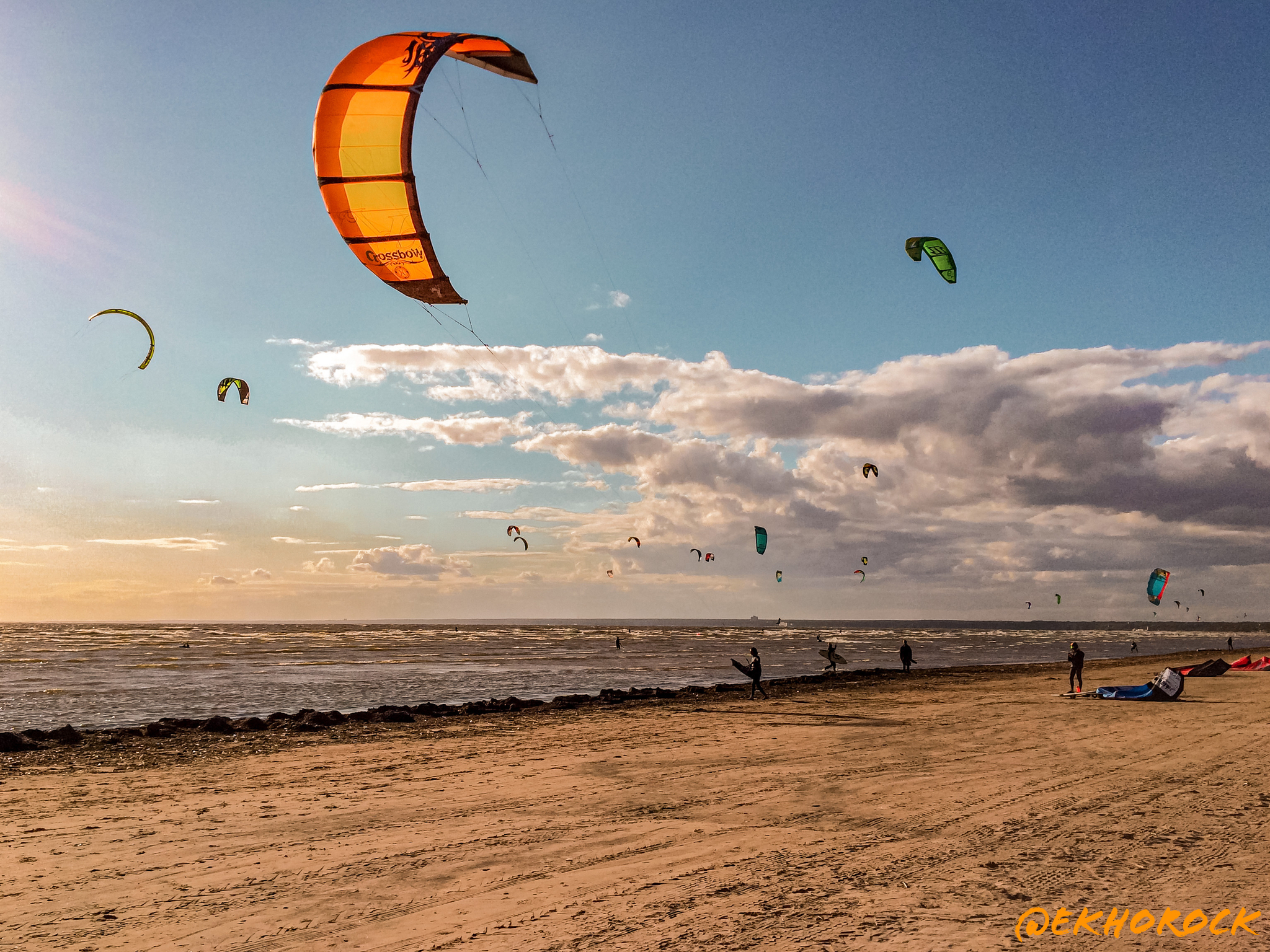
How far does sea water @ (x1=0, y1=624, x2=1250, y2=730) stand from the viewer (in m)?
26.4

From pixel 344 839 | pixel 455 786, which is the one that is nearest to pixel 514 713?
pixel 455 786

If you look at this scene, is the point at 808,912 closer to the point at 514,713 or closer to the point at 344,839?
the point at 344,839

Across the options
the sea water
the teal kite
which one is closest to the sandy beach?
the sea water

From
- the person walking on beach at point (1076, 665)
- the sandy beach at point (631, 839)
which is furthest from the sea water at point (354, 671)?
the person walking on beach at point (1076, 665)

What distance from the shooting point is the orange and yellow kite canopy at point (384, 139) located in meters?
9.28

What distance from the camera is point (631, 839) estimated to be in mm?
8086

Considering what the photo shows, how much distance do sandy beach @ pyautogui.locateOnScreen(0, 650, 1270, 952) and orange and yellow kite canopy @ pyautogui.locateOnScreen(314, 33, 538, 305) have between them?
6285 mm

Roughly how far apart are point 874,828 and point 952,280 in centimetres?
2058

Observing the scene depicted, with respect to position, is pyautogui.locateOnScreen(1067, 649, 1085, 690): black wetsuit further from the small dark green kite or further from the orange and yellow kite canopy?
the orange and yellow kite canopy

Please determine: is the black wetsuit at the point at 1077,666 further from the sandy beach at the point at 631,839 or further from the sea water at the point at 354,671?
the sea water at the point at 354,671

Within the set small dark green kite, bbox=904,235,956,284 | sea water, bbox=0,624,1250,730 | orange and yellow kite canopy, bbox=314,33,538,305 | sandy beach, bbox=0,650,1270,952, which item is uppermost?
small dark green kite, bbox=904,235,956,284

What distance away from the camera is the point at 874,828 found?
8.48m

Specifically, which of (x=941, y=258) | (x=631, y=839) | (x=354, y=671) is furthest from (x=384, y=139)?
(x=354, y=671)

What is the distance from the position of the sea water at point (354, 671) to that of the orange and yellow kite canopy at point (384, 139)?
17.5 meters
